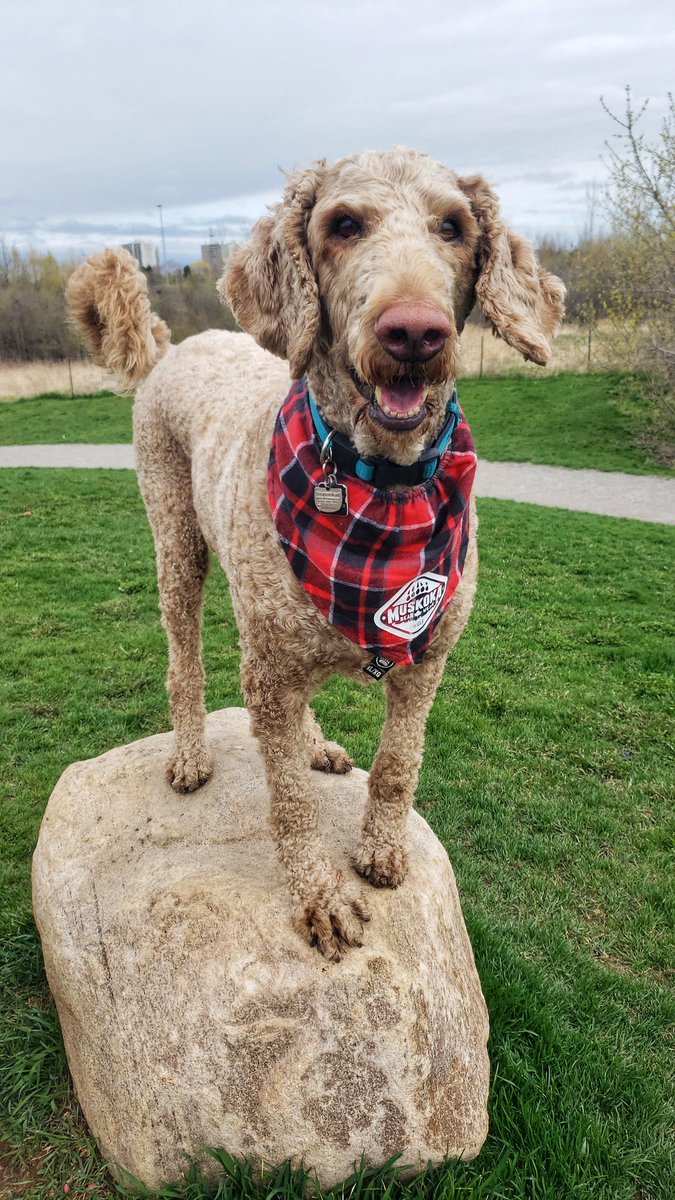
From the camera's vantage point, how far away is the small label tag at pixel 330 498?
2.18 meters

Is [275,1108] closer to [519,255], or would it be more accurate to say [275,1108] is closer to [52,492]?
[519,255]

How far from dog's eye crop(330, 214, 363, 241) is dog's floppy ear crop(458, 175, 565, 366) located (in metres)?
0.36

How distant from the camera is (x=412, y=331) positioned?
5.50ft

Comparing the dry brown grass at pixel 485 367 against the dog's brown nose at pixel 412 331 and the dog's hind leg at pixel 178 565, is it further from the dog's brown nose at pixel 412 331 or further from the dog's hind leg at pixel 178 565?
the dog's brown nose at pixel 412 331

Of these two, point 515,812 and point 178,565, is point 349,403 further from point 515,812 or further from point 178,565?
point 515,812

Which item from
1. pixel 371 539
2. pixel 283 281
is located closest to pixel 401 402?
pixel 371 539

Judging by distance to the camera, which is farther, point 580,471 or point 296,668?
point 580,471

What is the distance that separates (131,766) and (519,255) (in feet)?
7.94

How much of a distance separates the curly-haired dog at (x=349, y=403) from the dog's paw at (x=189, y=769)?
81 centimetres

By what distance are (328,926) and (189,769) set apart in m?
1.05

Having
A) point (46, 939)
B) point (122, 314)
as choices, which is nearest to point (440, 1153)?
point (46, 939)

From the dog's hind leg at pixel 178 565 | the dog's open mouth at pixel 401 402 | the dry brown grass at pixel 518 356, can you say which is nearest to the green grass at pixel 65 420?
the dry brown grass at pixel 518 356

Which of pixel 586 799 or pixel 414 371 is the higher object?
pixel 414 371

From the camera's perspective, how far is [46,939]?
272 cm
